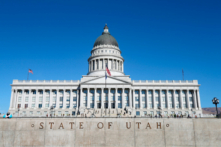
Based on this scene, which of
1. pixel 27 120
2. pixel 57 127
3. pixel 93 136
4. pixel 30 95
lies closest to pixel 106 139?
pixel 93 136

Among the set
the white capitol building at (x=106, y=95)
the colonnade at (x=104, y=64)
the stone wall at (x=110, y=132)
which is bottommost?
the stone wall at (x=110, y=132)

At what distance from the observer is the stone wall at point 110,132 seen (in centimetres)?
2577

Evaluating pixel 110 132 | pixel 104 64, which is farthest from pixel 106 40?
pixel 110 132

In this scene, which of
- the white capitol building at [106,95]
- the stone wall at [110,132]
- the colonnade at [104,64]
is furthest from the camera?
the colonnade at [104,64]

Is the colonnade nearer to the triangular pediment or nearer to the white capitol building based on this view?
the white capitol building

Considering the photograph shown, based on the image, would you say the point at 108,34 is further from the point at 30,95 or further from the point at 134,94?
the point at 30,95

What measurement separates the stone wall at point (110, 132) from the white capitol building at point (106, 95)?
52268mm

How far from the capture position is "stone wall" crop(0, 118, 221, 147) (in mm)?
25766

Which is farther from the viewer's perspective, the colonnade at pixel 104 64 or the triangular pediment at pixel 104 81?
the colonnade at pixel 104 64

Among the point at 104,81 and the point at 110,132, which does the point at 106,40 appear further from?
the point at 110,132

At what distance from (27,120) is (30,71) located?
58647mm

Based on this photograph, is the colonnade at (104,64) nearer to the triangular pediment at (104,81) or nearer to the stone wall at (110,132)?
the triangular pediment at (104,81)

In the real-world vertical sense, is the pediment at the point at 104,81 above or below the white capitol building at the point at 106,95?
above

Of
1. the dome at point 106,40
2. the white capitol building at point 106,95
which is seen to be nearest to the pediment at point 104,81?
the white capitol building at point 106,95
